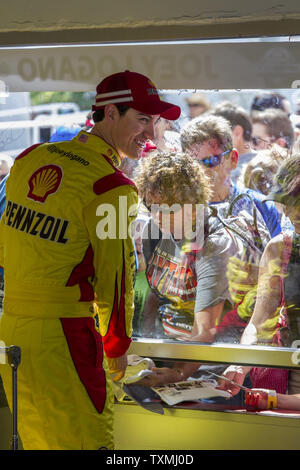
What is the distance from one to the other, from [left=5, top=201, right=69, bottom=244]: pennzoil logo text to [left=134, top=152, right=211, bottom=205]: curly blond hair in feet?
2.47

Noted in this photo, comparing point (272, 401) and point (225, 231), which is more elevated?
point (225, 231)

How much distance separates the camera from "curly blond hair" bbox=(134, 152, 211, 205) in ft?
8.98

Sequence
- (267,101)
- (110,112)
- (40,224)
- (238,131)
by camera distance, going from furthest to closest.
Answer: (238,131), (267,101), (110,112), (40,224)

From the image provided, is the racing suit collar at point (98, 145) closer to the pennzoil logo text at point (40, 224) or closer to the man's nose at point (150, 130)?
the man's nose at point (150, 130)

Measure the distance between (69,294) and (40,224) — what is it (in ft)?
0.80

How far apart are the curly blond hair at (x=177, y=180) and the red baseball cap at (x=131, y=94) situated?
1.57ft

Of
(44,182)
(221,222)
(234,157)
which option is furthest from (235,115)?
(44,182)

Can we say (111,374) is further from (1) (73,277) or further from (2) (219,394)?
Result: (2) (219,394)

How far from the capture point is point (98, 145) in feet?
7.15

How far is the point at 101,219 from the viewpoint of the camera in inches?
80.6

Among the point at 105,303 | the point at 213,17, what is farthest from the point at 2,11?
the point at 105,303

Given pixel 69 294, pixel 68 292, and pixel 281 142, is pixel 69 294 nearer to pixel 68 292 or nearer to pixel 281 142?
pixel 68 292

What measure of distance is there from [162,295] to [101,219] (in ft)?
2.89

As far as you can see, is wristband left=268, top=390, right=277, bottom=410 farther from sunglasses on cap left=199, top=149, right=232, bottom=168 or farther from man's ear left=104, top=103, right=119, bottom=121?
man's ear left=104, top=103, right=119, bottom=121
